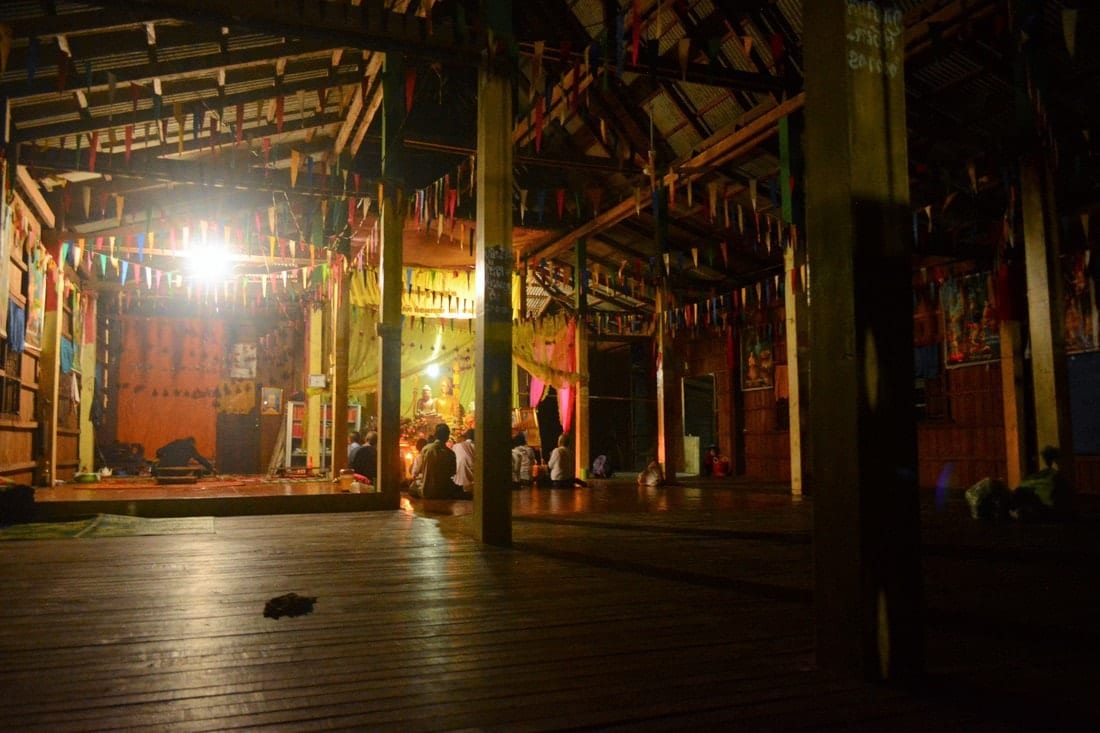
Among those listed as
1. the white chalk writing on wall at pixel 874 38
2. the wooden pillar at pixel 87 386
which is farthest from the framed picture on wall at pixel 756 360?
the wooden pillar at pixel 87 386

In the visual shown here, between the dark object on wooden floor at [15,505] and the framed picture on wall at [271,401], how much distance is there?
10.4m

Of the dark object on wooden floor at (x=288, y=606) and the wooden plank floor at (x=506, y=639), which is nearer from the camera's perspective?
the wooden plank floor at (x=506, y=639)

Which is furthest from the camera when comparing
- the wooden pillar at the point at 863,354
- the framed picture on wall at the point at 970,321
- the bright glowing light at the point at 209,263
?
the bright glowing light at the point at 209,263

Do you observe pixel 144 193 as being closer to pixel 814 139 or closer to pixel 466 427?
pixel 466 427

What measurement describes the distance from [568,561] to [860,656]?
Result: 263 cm

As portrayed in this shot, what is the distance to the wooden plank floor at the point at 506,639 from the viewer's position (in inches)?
86.1

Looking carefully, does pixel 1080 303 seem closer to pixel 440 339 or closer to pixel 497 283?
pixel 497 283

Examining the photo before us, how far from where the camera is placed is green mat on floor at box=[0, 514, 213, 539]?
245 inches

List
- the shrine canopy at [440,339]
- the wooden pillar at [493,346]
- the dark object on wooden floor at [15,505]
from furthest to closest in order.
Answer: the shrine canopy at [440,339] < the dark object on wooden floor at [15,505] < the wooden pillar at [493,346]

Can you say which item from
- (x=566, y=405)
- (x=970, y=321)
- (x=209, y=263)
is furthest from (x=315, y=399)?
(x=970, y=321)

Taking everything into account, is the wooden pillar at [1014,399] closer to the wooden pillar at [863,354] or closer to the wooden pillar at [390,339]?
the wooden pillar at [390,339]

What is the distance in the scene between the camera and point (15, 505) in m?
7.11

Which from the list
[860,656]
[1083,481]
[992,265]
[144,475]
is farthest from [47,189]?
[1083,481]

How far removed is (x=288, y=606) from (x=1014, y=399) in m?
9.91
